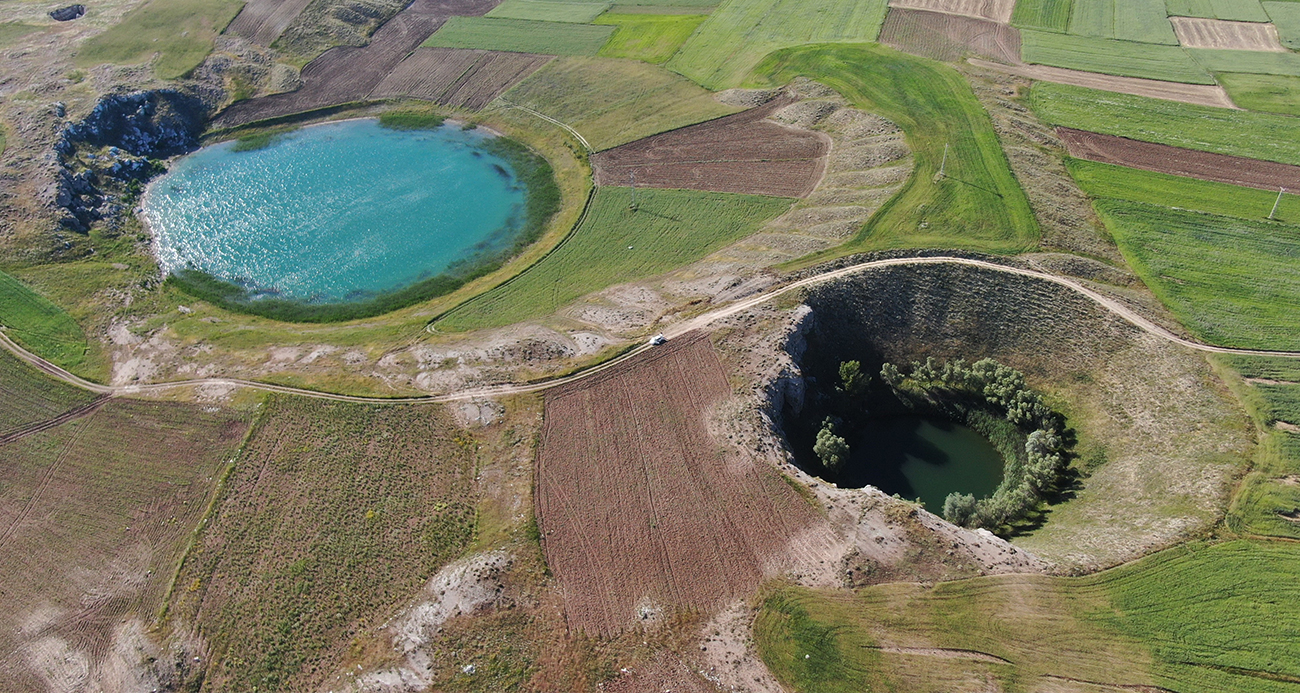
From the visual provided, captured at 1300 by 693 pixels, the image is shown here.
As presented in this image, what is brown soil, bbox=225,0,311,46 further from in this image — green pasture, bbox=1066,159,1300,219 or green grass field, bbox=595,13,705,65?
green pasture, bbox=1066,159,1300,219

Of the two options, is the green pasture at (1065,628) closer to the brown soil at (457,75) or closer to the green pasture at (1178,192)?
the green pasture at (1178,192)

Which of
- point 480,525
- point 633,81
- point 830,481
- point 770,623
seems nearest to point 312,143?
point 633,81

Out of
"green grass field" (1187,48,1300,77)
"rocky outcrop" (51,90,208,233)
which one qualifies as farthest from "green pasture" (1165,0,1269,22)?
"rocky outcrop" (51,90,208,233)

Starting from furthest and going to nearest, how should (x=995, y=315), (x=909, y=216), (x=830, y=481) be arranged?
(x=909, y=216) → (x=995, y=315) → (x=830, y=481)

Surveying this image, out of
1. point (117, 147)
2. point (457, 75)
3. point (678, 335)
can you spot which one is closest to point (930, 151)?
point (678, 335)

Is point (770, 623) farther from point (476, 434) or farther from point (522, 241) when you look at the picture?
point (522, 241)

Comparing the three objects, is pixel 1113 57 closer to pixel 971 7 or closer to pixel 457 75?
pixel 971 7

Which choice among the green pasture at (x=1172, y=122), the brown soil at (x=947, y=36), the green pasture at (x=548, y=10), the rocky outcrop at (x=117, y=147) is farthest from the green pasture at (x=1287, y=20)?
the rocky outcrop at (x=117, y=147)

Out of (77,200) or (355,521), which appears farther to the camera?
(77,200)
